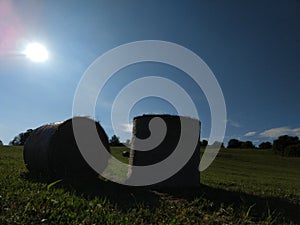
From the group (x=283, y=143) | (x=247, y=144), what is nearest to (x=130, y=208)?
(x=283, y=143)

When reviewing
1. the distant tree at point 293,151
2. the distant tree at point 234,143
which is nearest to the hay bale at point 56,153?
the distant tree at point 293,151

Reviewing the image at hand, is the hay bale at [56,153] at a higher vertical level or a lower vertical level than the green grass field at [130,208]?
higher

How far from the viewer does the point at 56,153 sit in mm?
10562

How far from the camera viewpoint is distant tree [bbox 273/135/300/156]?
7335cm

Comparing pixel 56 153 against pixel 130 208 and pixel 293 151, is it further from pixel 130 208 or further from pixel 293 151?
pixel 293 151

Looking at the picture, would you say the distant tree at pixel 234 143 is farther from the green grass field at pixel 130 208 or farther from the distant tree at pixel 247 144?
the green grass field at pixel 130 208

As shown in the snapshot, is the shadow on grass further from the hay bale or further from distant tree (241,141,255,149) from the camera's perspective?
distant tree (241,141,255,149)

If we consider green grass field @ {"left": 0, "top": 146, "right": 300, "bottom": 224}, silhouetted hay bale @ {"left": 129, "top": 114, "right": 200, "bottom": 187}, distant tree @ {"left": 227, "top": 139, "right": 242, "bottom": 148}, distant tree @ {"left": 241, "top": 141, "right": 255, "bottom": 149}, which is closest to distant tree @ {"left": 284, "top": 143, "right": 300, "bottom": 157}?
distant tree @ {"left": 241, "top": 141, "right": 255, "bottom": 149}

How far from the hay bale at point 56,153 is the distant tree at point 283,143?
66.4 m

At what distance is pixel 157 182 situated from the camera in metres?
9.87

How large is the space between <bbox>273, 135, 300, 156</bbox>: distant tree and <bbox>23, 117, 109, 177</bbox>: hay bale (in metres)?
66.4

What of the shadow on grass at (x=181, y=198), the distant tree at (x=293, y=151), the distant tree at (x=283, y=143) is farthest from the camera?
the distant tree at (x=283, y=143)

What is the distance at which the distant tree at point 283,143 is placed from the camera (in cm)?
7335

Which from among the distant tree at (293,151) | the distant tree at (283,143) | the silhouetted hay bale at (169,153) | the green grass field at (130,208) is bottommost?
the green grass field at (130,208)
